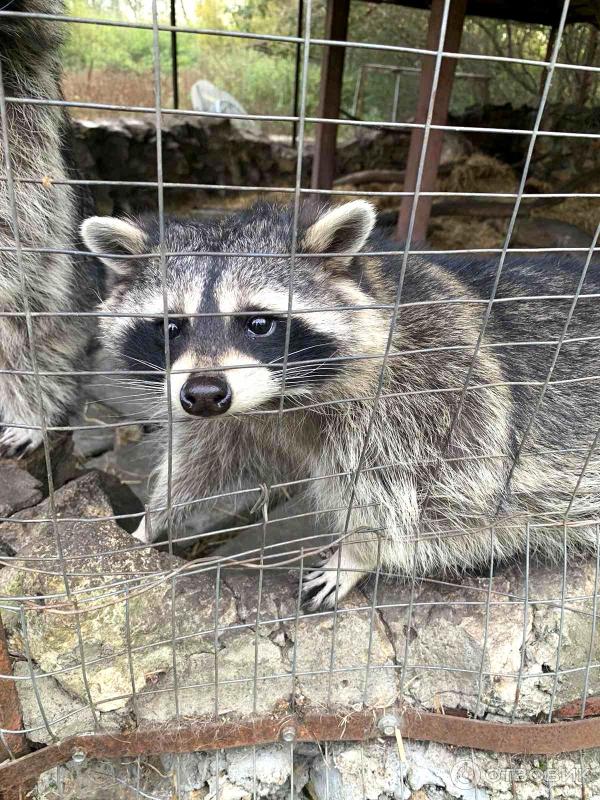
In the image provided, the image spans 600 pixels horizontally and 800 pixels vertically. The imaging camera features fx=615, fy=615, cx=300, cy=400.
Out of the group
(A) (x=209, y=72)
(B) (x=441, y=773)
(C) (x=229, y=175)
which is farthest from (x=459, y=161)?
(A) (x=209, y=72)

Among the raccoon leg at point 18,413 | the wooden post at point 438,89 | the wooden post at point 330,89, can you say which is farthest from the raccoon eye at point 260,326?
the wooden post at point 330,89

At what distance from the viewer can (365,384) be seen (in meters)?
1.83

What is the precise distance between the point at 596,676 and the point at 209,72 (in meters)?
11.4

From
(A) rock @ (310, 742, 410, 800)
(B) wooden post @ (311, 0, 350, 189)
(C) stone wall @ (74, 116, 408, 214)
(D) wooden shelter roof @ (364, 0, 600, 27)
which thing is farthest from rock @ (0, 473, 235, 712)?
(D) wooden shelter roof @ (364, 0, 600, 27)

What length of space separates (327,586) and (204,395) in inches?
37.9

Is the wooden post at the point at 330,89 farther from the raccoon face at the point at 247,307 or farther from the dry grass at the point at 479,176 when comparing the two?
the raccoon face at the point at 247,307

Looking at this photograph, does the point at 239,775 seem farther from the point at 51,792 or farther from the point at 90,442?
the point at 90,442

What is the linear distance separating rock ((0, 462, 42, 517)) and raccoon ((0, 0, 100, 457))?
182 mm

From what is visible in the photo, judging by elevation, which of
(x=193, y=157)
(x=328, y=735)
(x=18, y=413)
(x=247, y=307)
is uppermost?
(x=247, y=307)

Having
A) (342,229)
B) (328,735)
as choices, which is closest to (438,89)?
(342,229)

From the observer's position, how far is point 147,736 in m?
1.80

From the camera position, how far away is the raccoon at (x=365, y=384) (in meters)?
1.59

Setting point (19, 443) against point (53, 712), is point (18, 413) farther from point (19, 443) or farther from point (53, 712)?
point (53, 712)

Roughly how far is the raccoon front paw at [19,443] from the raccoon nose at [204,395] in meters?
1.39
